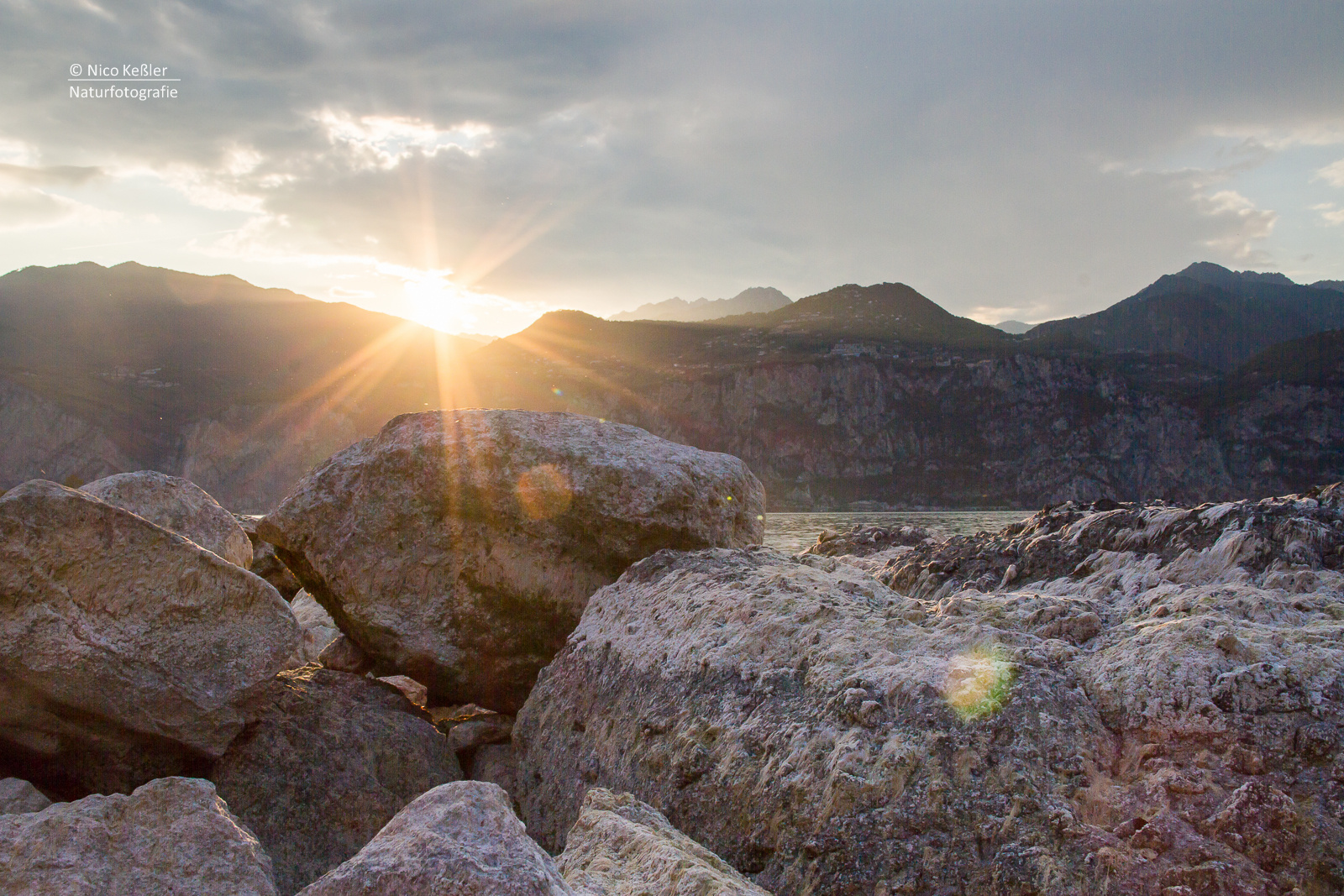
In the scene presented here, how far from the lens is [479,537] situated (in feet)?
24.0

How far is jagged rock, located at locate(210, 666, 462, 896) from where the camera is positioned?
4883 mm

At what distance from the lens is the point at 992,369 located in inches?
4830

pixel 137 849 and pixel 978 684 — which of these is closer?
pixel 137 849

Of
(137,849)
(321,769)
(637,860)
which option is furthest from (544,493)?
(637,860)

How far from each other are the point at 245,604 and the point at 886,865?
410 centimetres

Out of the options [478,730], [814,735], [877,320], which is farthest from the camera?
[877,320]

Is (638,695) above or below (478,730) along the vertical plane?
above

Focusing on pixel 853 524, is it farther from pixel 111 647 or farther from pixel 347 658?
pixel 111 647

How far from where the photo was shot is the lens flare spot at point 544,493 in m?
7.15

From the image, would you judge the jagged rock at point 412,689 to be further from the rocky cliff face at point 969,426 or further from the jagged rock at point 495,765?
the rocky cliff face at point 969,426

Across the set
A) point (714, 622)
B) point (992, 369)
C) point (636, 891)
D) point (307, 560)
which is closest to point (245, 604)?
point (307, 560)

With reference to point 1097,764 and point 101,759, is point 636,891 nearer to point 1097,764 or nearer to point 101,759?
point 1097,764

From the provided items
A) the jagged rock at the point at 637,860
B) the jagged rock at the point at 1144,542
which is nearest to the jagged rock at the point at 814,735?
the jagged rock at the point at 637,860

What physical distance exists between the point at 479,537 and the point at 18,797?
3692 mm
